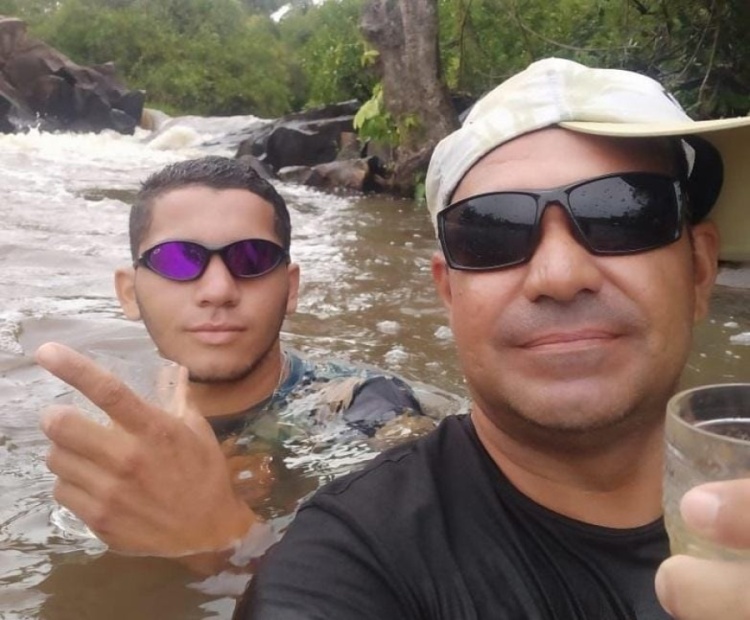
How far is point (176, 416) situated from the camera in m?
1.89

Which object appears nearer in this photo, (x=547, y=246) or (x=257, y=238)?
(x=547, y=246)

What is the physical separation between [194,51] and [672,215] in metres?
40.7

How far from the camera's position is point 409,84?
1102cm

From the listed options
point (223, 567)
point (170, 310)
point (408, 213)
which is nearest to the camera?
point (223, 567)

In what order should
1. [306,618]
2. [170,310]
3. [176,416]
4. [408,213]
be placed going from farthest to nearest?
1. [408,213]
2. [170,310]
3. [176,416]
4. [306,618]

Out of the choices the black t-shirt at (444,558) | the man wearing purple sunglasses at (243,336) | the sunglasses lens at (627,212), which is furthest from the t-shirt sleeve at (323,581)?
the man wearing purple sunglasses at (243,336)

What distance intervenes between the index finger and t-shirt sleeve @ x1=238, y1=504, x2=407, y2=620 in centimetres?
44

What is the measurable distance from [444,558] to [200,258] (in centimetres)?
159

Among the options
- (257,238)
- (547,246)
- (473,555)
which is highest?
(547,246)

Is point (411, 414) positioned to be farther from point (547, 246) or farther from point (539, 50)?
point (539, 50)

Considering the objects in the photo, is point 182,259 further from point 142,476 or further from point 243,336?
point 142,476

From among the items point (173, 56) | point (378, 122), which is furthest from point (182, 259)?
point (173, 56)

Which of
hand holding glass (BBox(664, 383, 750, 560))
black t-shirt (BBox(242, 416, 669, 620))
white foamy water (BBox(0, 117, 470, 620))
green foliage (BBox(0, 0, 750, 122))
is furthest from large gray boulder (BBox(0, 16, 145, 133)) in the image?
hand holding glass (BBox(664, 383, 750, 560))

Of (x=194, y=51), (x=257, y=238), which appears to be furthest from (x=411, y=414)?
(x=194, y=51)
